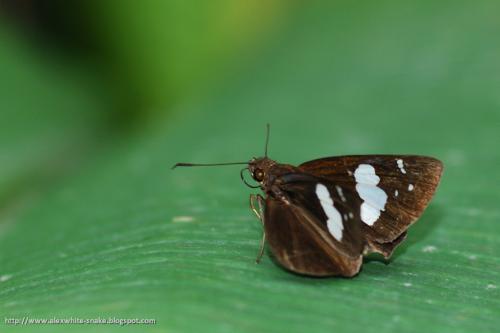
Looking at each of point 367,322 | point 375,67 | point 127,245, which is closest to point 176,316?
point 367,322

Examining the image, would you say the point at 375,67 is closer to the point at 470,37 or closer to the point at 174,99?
the point at 470,37

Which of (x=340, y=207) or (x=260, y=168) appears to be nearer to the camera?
(x=340, y=207)

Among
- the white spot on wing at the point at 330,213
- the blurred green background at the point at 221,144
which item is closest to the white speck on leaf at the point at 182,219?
the blurred green background at the point at 221,144

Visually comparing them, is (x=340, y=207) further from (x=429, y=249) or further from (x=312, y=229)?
(x=429, y=249)

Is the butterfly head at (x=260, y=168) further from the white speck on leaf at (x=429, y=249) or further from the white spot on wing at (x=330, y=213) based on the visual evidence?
the white speck on leaf at (x=429, y=249)

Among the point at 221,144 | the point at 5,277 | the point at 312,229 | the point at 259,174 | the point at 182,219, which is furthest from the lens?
the point at 221,144

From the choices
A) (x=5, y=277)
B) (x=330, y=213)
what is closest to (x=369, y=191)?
(x=330, y=213)

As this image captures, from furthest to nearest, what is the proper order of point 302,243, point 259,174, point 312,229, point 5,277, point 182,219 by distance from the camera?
1. point 182,219
2. point 5,277
3. point 259,174
4. point 312,229
5. point 302,243
